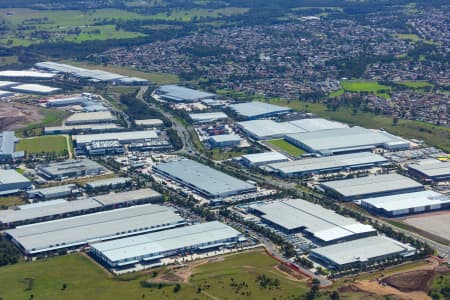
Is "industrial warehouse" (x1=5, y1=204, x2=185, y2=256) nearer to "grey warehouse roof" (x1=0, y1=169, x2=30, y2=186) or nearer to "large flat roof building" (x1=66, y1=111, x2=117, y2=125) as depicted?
"grey warehouse roof" (x1=0, y1=169, x2=30, y2=186)

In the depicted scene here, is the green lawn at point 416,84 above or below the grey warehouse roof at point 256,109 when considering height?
below

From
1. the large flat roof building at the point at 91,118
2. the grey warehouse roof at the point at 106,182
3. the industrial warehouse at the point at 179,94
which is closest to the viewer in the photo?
the grey warehouse roof at the point at 106,182

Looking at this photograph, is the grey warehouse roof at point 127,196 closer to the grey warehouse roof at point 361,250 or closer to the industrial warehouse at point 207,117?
the grey warehouse roof at point 361,250

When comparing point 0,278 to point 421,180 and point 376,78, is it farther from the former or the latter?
point 376,78

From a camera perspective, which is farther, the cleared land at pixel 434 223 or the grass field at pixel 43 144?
the grass field at pixel 43 144

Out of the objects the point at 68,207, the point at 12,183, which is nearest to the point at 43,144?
the point at 12,183

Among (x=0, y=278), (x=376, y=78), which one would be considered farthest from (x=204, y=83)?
(x=0, y=278)

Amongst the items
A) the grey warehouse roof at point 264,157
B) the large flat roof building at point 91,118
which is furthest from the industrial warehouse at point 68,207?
the large flat roof building at point 91,118
